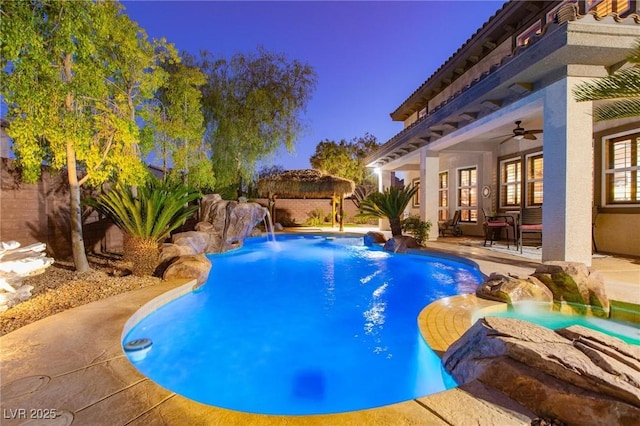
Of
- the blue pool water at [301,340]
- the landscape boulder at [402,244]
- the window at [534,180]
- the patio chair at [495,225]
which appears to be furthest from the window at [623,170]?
the landscape boulder at [402,244]

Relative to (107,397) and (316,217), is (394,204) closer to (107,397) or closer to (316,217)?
(107,397)

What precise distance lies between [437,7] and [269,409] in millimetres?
24424

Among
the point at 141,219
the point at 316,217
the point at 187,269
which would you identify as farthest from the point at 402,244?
the point at 316,217

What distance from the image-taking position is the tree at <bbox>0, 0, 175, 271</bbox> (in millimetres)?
4297

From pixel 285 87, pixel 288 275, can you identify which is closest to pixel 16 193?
pixel 288 275

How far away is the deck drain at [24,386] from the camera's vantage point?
6.76 feet

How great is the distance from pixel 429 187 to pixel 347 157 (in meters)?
20.0

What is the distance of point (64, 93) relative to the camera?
477 cm

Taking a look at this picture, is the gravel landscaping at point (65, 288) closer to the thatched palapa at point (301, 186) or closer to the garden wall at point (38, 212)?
the garden wall at point (38, 212)

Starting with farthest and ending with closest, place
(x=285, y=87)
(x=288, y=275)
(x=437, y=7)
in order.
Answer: (x=437, y=7) → (x=285, y=87) → (x=288, y=275)

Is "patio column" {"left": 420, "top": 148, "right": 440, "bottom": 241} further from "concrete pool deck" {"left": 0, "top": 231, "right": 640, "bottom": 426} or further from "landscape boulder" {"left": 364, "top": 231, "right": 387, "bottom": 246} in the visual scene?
"concrete pool deck" {"left": 0, "top": 231, "right": 640, "bottom": 426}

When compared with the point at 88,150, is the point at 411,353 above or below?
below

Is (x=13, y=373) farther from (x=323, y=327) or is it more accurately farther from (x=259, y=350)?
(x=323, y=327)

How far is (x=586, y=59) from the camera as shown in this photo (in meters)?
5.38
